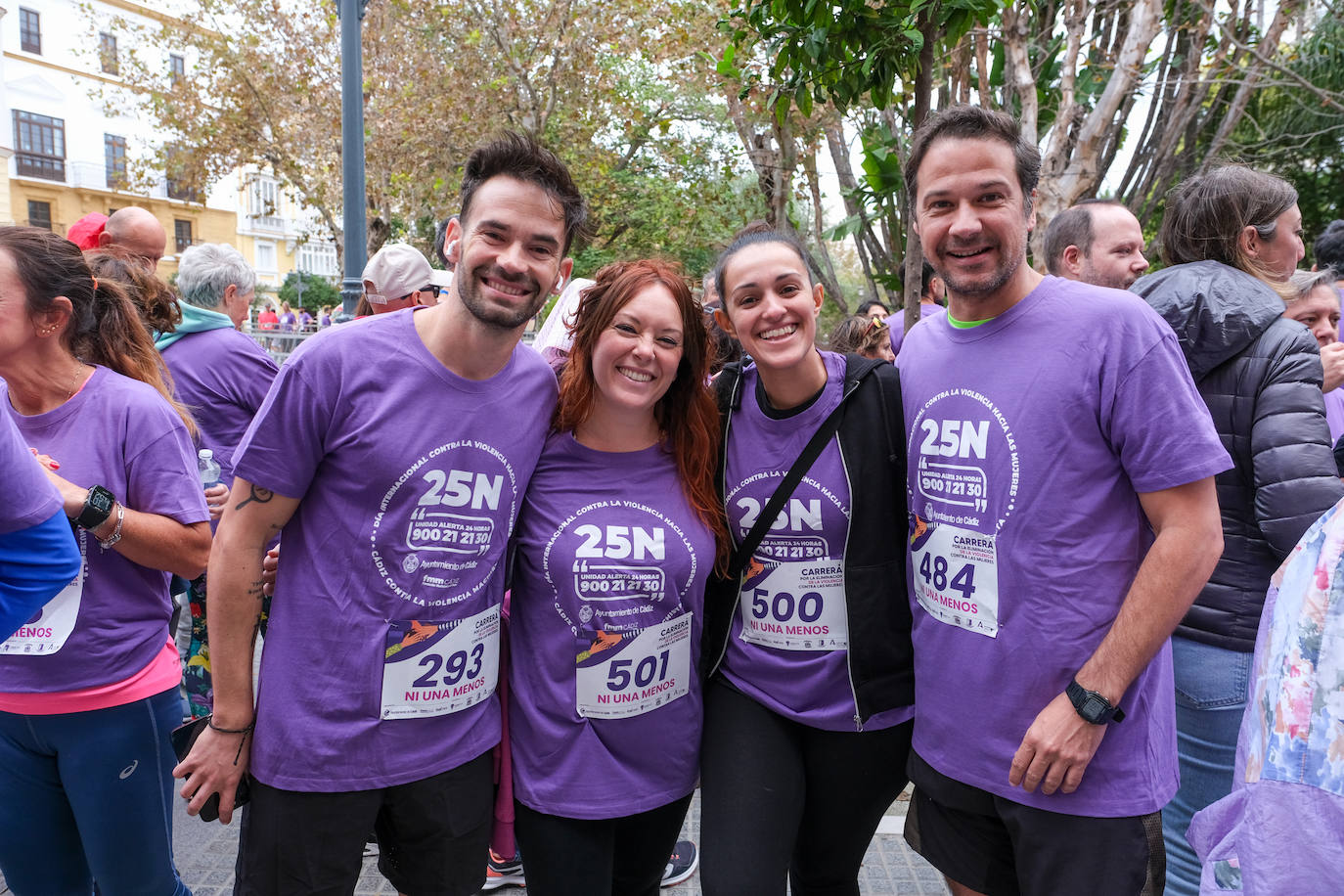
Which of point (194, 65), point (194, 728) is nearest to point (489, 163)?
point (194, 728)

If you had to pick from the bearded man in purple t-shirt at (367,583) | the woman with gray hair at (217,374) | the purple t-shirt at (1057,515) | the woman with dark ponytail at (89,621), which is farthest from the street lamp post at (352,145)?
the purple t-shirt at (1057,515)

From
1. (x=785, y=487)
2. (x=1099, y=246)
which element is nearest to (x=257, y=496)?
(x=785, y=487)

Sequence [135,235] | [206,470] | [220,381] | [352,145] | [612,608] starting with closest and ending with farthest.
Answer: [612,608], [206,470], [220,381], [135,235], [352,145]

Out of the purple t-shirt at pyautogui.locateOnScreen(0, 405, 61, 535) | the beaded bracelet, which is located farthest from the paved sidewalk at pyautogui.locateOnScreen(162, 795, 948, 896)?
the purple t-shirt at pyautogui.locateOnScreen(0, 405, 61, 535)

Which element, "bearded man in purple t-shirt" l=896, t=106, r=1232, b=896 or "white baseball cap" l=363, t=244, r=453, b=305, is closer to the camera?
"bearded man in purple t-shirt" l=896, t=106, r=1232, b=896

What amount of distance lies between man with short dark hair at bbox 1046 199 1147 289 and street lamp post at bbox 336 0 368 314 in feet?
14.9

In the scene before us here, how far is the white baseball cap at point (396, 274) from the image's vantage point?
180 inches

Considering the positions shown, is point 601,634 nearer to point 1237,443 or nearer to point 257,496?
point 257,496

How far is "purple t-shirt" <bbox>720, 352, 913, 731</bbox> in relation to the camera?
2365mm

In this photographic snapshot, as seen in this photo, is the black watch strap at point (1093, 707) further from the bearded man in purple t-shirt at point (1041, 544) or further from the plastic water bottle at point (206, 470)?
the plastic water bottle at point (206, 470)

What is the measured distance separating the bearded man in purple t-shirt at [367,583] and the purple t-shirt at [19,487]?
389 mm

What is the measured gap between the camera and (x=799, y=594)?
2.38 meters

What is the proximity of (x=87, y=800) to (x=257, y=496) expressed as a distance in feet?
3.23

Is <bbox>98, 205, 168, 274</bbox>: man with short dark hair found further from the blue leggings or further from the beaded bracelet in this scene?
the beaded bracelet
